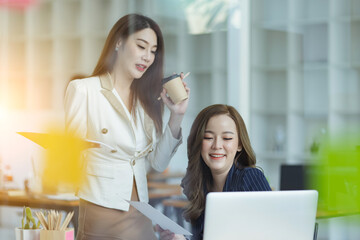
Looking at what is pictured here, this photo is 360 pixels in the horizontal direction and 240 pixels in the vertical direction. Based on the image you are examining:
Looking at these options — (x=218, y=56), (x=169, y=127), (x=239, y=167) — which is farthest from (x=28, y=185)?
(x=218, y=56)

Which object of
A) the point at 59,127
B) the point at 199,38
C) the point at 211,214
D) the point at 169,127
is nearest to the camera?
the point at 211,214

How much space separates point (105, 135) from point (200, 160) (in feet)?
1.71

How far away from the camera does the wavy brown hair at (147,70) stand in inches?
122

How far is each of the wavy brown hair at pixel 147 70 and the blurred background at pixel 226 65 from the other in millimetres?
60

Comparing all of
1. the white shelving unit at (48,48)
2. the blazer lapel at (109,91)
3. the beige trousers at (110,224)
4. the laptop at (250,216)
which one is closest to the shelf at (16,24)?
the white shelving unit at (48,48)

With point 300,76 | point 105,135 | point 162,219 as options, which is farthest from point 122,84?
point 300,76

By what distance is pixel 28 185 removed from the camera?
310 centimetres

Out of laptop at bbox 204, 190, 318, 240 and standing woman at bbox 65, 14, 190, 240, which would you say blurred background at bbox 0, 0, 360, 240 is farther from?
laptop at bbox 204, 190, 318, 240

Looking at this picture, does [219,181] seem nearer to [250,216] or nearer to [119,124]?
[119,124]

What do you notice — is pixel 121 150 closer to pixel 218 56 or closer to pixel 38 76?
pixel 38 76

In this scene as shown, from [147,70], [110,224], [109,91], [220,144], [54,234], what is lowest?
[110,224]

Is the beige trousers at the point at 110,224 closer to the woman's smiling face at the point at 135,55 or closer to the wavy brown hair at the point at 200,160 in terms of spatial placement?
the wavy brown hair at the point at 200,160

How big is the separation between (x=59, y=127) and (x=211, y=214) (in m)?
1.34

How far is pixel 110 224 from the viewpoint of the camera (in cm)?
310
